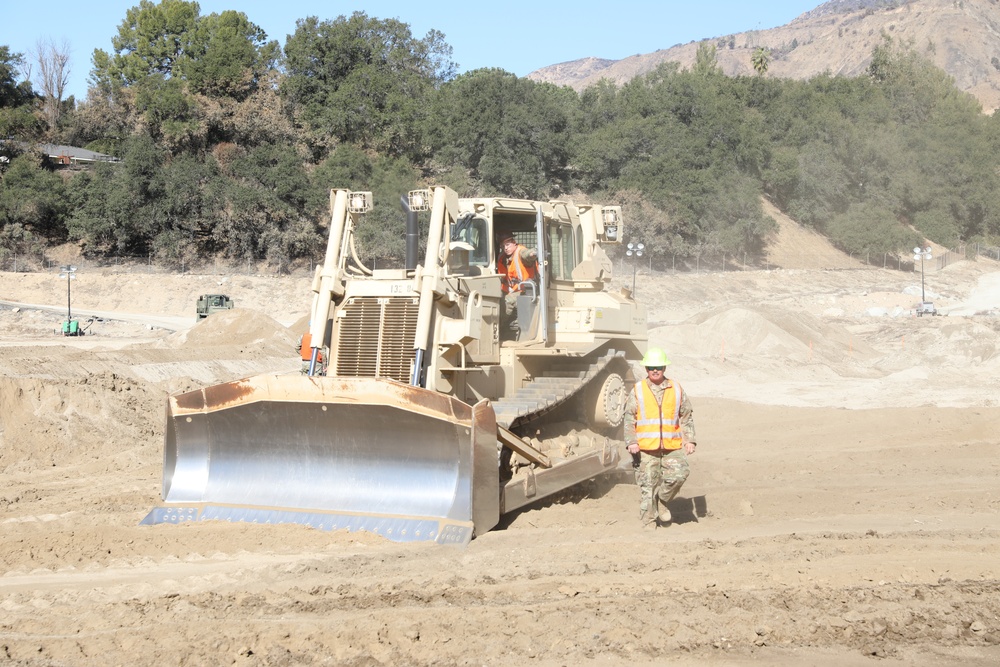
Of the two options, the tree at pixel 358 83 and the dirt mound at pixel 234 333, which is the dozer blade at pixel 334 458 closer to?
the dirt mound at pixel 234 333

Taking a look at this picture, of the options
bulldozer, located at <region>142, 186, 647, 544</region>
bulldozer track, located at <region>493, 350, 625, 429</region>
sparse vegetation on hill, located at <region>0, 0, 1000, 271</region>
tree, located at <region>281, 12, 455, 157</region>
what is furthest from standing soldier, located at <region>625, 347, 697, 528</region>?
tree, located at <region>281, 12, 455, 157</region>

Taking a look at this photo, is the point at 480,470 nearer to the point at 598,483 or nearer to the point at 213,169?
the point at 598,483

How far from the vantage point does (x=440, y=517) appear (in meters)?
8.20

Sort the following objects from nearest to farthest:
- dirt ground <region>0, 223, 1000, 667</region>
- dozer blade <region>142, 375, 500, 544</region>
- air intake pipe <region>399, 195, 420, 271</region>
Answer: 1. dirt ground <region>0, 223, 1000, 667</region>
2. dozer blade <region>142, 375, 500, 544</region>
3. air intake pipe <region>399, 195, 420, 271</region>

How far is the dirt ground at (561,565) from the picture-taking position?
5.65 m

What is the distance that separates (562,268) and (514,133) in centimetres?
4938

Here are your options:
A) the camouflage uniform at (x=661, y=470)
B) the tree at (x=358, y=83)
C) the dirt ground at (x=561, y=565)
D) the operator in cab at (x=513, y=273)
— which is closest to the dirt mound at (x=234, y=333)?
the dirt ground at (x=561, y=565)

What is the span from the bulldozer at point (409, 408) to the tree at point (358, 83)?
156 ft

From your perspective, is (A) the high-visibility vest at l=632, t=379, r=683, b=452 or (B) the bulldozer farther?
(A) the high-visibility vest at l=632, t=379, r=683, b=452

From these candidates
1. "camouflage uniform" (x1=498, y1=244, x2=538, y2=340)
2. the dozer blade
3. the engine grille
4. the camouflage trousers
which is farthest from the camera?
"camouflage uniform" (x1=498, y1=244, x2=538, y2=340)


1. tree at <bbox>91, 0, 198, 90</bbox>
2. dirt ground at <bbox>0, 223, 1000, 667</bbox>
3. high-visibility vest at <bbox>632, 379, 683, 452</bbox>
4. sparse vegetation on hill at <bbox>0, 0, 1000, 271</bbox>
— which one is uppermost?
tree at <bbox>91, 0, 198, 90</bbox>

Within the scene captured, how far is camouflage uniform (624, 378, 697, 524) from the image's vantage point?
858 centimetres

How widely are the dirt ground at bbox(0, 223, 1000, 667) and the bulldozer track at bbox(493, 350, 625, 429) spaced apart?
2.74ft

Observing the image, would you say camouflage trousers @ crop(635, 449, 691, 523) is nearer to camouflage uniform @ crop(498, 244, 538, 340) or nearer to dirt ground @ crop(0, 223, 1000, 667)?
dirt ground @ crop(0, 223, 1000, 667)
